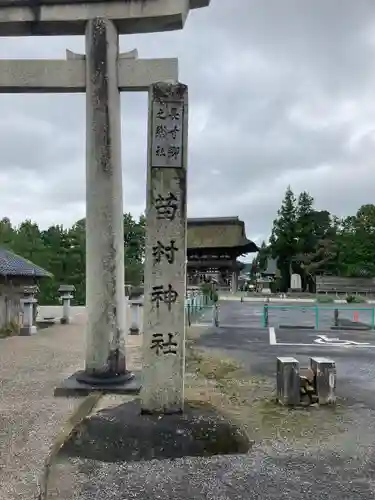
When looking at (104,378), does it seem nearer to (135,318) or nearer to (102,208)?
(102,208)

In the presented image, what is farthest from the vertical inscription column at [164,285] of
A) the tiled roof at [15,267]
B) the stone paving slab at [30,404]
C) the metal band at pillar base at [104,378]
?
the tiled roof at [15,267]

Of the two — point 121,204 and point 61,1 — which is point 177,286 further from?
point 61,1

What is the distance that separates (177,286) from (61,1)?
14.7 feet

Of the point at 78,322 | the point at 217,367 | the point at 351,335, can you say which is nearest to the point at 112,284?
the point at 217,367

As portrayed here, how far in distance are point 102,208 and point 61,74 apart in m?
2.00

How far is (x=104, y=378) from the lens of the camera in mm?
6207

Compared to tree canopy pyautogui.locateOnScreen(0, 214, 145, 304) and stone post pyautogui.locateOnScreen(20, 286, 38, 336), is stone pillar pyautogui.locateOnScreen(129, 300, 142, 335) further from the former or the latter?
tree canopy pyautogui.locateOnScreen(0, 214, 145, 304)

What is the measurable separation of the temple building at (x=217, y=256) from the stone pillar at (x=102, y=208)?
1362 inches

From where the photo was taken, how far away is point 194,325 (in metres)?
16.2

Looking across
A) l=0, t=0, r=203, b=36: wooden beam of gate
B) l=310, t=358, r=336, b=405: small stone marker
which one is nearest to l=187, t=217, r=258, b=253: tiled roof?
l=0, t=0, r=203, b=36: wooden beam of gate

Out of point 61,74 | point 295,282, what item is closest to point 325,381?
point 61,74

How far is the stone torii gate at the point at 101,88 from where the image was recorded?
626 cm

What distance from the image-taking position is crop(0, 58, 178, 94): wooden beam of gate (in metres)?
6.31

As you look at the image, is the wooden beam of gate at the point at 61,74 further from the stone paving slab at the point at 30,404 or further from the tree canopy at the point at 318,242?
the tree canopy at the point at 318,242
